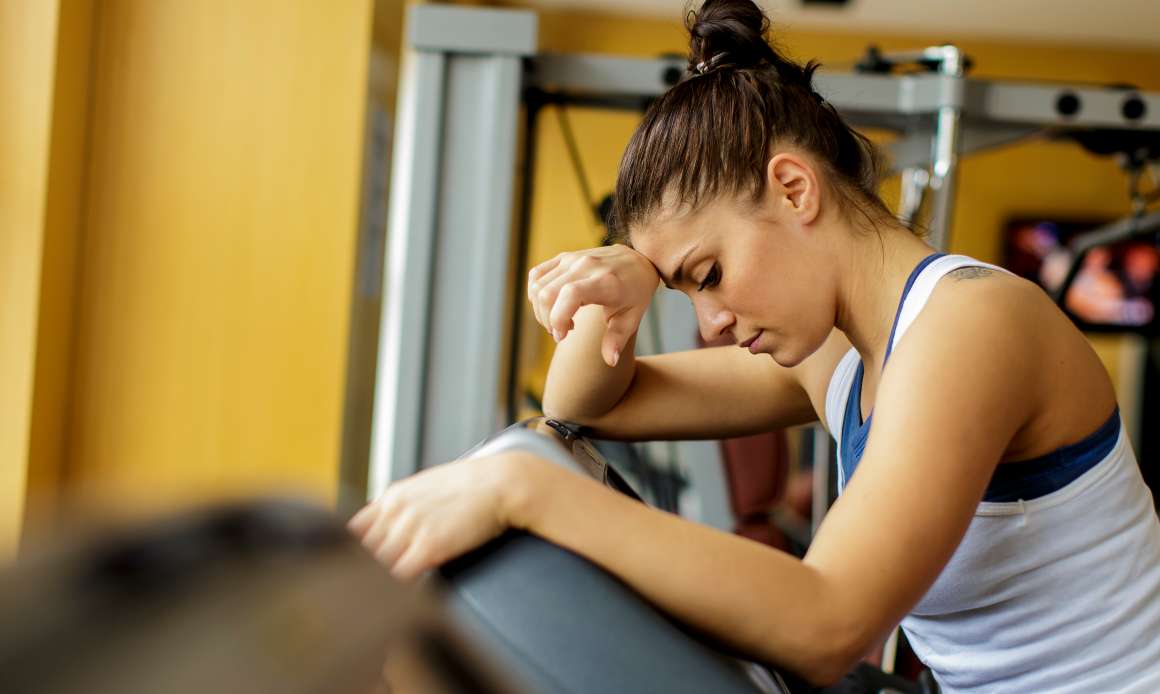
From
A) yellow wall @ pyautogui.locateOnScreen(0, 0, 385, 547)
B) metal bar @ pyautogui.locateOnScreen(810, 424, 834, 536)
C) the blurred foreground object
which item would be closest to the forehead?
the blurred foreground object

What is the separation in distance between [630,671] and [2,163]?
2.77 m

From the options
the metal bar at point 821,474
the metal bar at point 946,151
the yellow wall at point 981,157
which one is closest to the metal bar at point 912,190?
the metal bar at point 946,151

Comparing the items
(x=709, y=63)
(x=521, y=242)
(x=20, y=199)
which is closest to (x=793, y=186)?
(x=709, y=63)

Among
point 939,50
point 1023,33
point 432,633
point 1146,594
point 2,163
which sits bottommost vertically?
point 1146,594

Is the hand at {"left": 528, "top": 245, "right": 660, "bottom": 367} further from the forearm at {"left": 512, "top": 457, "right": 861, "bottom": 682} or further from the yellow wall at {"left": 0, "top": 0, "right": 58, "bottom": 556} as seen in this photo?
the yellow wall at {"left": 0, "top": 0, "right": 58, "bottom": 556}

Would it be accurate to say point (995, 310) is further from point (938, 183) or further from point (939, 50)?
point (939, 50)

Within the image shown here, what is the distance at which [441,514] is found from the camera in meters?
0.47

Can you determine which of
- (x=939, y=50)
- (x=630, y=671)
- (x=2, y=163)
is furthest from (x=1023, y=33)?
(x=630, y=671)

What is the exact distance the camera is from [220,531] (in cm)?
24

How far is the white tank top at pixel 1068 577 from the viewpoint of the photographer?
738 mm

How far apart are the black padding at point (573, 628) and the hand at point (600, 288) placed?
11.8 inches

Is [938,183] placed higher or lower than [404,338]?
higher

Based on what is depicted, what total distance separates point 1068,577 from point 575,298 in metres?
0.42

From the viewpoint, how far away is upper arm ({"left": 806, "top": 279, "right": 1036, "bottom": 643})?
0.54 meters
